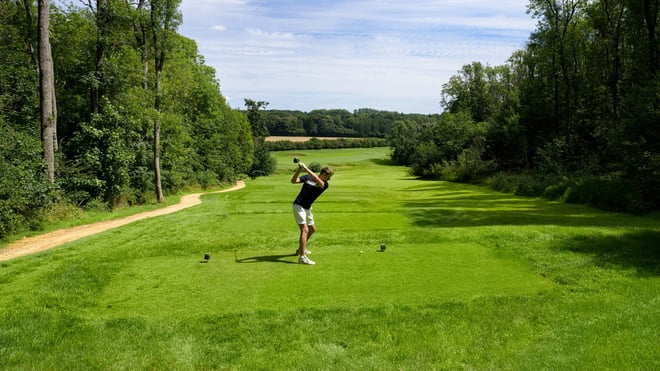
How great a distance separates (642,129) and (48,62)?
78.2 ft

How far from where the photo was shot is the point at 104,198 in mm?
21891

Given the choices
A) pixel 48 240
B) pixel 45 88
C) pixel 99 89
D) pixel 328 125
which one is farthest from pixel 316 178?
pixel 328 125

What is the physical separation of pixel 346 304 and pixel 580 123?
118 feet

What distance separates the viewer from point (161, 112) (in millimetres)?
26969

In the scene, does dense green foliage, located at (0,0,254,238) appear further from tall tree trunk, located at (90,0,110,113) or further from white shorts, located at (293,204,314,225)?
white shorts, located at (293,204,314,225)

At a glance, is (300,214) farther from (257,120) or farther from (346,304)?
(257,120)

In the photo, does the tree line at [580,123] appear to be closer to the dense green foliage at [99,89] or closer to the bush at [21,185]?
the bush at [21,185]

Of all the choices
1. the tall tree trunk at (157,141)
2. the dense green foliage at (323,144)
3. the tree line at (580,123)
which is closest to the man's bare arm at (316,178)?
the tree line at (580,123)

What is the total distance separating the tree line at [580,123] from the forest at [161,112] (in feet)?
0.33

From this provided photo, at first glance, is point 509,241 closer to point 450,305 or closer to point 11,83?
point 450,305

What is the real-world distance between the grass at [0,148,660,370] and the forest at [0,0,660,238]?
7256mm

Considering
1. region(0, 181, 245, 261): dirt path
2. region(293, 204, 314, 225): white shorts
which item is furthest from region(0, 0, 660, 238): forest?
region(293, 204, 314, 225): white shorts

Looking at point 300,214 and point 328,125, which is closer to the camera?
point 300,214

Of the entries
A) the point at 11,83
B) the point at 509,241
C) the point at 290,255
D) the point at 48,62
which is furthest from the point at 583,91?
the point at 11,83
